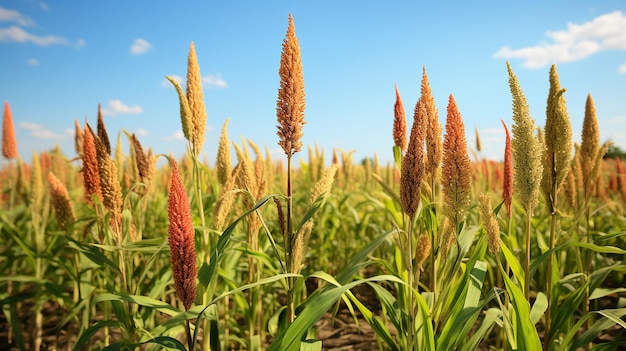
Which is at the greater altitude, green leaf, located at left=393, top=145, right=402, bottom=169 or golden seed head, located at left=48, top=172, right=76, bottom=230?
green leaf, located at left=393, top=145, right=402, bottom=169

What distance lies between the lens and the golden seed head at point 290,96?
1.44 meters

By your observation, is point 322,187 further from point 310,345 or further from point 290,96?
point 310,345

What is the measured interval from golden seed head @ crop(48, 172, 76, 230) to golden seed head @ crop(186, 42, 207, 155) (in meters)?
0.89

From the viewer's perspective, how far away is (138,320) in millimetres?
1949

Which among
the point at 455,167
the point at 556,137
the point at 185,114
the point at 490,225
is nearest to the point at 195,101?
the point at 185,114

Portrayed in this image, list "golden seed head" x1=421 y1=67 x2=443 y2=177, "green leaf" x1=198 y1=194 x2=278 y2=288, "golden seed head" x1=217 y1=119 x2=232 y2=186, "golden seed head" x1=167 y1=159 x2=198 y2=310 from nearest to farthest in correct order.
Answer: "golden seed head" x1=167 y1=159 x2=198 y2=310 < "green leaf" x1=198 y1=194 x2=278 y2=288 < "golden seed head" x1=421 y1=67 x2=443 y2=177 < "golden seed head" x1=217 y1=119 x2=232 y2=186

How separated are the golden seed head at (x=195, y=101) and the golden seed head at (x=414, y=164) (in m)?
0.98

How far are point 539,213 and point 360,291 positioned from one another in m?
2.36

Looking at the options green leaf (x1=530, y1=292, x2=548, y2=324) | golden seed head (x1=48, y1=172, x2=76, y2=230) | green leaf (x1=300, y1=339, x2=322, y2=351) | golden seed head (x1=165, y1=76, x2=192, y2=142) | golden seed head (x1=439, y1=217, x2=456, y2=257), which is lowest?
green leaf (x1=300, y1=339, x2=322, y2=351)

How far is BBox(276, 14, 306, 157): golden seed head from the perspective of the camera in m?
1.44

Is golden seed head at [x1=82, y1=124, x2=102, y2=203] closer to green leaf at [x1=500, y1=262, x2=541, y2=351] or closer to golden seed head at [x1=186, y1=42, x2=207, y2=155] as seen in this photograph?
golden seed head at [x1=186, y1=42, x2=207, y2=155]

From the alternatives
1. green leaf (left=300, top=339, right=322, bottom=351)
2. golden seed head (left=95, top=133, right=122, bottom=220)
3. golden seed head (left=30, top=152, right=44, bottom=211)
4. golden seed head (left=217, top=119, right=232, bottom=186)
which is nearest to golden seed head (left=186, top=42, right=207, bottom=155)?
golden seed head (left=217, top=119, right=232, bottom=186)

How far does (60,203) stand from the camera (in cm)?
223

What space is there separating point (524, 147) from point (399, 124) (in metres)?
0.59
